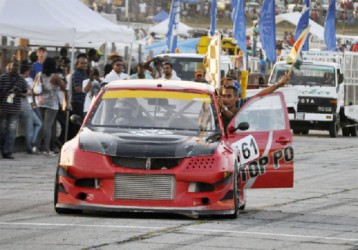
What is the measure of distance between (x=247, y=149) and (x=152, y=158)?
228 cm

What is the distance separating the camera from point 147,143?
45.3ft

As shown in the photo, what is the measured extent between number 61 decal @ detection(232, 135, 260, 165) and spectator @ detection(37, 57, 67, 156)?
932 cm

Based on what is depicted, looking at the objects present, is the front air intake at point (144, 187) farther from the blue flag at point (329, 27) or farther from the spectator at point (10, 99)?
the blue flag at point (329, 27)

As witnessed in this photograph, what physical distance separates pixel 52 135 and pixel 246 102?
978cm

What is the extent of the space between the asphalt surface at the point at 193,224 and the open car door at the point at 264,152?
1.13 ft

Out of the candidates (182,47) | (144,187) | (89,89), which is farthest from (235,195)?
(182,47)

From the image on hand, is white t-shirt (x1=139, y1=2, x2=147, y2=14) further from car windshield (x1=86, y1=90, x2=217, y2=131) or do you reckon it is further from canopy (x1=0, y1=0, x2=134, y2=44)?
car windshield (x1=86, y1=90, x2=217, y2=131)

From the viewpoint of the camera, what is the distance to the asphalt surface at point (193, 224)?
38.2 feet

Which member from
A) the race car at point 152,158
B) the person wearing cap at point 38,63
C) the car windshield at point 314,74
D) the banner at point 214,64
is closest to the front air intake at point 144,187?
the race car at point 152,158

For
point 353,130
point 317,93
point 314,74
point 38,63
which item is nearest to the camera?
point 38,63

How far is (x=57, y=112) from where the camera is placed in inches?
993

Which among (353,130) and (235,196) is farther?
(353,130)

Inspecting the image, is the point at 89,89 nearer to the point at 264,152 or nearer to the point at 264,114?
the point at 264,114

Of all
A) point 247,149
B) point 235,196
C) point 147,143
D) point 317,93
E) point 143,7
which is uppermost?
point 143,7
